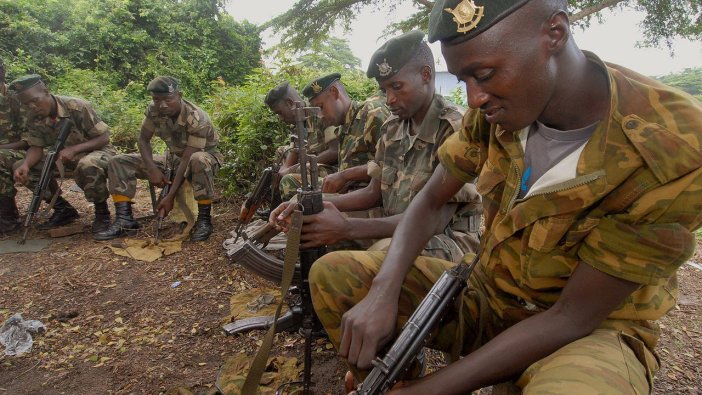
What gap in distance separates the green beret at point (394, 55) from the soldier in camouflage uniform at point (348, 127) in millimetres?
1035

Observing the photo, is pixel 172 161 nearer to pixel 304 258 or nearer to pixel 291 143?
pixel 291 143

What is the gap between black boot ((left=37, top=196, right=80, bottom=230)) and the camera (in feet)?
18.3

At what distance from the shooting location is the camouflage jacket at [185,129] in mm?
5371

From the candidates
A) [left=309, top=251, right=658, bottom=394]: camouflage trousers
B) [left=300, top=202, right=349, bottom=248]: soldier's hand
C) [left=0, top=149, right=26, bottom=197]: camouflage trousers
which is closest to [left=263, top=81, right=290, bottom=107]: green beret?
[left=300, top=202, right=349, bottom=248]: soldier's hand

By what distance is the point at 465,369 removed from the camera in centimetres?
136

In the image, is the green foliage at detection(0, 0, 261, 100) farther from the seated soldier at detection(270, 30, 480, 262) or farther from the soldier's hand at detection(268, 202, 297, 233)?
the soldier's hand at detection(268, 202, 297, 233)

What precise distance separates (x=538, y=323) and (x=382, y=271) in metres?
0.64

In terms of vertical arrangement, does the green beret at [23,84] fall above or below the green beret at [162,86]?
above

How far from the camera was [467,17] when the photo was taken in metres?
1.23

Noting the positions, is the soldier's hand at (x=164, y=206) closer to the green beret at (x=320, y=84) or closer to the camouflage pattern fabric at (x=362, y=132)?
the green beret at (x=320, y=84)

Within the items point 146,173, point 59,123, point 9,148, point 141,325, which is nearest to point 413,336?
point 141,325

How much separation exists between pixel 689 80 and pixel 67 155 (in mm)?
11861

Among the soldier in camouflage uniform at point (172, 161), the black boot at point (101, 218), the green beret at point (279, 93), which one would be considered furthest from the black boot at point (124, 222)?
the green beret at point (279, 93)

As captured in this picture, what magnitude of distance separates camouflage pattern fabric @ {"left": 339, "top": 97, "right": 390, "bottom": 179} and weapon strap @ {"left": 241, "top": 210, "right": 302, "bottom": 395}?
2054 millimetres
